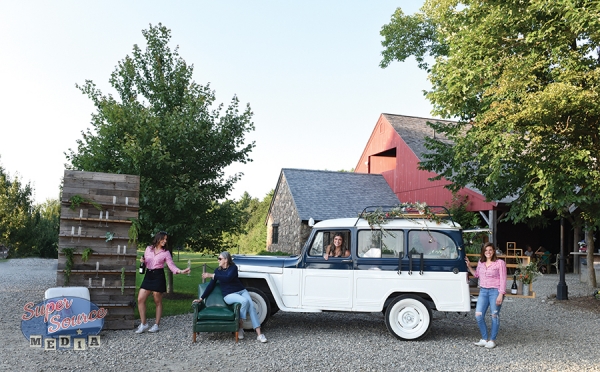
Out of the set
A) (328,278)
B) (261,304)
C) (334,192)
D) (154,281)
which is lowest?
(261,304)

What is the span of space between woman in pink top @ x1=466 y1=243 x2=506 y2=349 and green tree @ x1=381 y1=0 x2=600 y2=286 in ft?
Answer: 13.3

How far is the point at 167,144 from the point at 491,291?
7.36 meters

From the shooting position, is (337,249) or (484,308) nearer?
(484,308)

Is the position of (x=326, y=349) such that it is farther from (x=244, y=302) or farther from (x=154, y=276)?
(x=154, y=276)

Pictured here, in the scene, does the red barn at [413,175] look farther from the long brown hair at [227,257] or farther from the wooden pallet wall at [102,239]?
the wooden pallet wall at [102,239]

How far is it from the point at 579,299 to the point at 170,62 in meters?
12.6

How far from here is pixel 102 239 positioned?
29.2ft

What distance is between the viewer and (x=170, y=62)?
515 inches

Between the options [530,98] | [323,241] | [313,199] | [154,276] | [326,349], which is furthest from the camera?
[313,199]

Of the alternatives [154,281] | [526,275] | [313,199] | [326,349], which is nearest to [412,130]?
[313,199]

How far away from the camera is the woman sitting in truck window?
8641mm

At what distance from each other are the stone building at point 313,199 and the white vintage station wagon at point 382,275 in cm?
1445

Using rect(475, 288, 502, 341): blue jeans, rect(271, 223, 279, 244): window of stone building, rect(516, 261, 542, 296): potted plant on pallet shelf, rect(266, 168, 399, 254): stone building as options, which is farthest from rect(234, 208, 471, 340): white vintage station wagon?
rect(271, 223, 279, 244): window of stone building

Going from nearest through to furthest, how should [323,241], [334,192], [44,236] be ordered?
[323,241] → [334,192] → [44,236]
